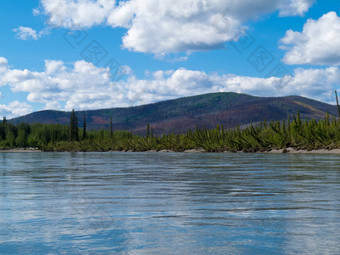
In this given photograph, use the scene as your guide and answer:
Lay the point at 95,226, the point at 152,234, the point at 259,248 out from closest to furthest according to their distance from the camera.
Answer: the point at 259,248, the point at 152,234, the point at 95,226

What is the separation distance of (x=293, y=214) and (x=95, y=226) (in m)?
4.71

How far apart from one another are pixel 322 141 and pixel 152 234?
7593 cm

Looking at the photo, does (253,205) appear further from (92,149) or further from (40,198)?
(92,149)

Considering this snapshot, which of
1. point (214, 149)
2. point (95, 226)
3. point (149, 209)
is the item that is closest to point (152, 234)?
point (95, 226)

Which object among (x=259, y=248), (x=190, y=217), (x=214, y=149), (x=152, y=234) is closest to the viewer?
(x=259, y=248)

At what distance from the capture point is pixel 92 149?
16688 cm

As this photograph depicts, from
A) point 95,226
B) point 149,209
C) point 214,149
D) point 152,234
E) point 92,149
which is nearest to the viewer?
point 152,234

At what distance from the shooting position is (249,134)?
3964 inches

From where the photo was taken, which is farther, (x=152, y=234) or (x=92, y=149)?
(x=92, y=149)

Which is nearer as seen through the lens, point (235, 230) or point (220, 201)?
point (235, 230)

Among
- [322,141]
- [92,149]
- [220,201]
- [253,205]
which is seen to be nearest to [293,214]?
[253,205]

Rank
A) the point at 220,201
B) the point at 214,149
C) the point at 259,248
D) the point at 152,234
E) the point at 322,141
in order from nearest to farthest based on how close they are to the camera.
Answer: the point at 259,248
the point at 152,234
the point at 220,201
the point at 322,141
the point at 214,149

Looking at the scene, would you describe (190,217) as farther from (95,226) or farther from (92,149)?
(92,149)

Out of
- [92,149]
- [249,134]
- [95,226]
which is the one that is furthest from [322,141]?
[92,149]
